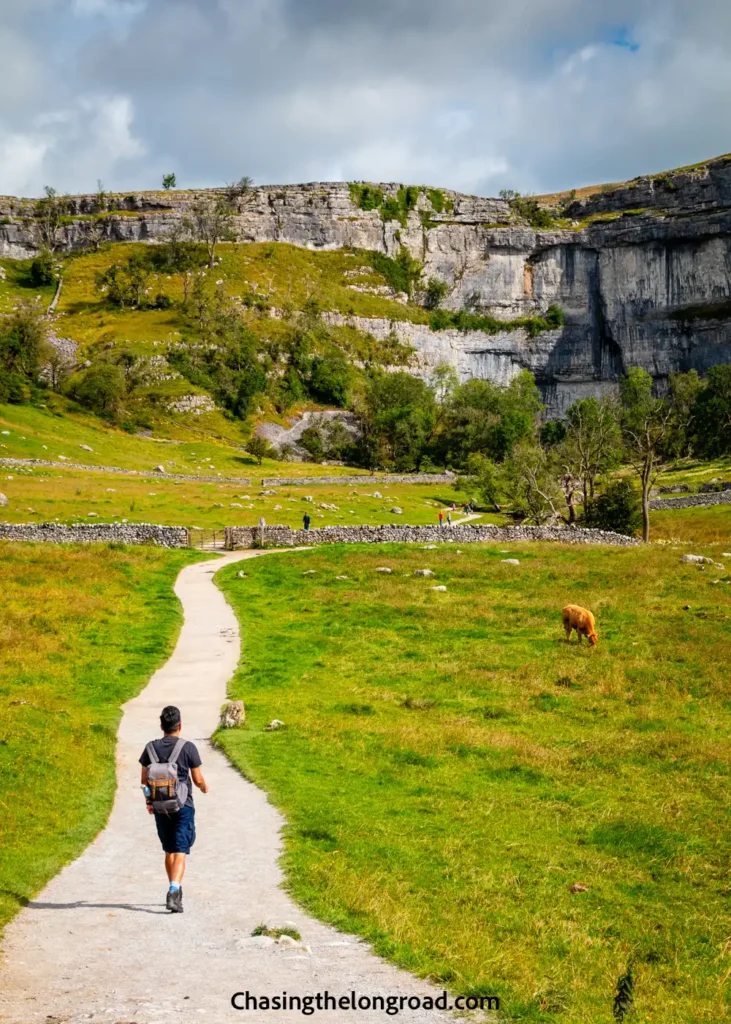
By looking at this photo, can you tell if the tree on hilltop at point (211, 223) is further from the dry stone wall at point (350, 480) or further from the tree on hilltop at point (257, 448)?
the dry stone wall at point (350, 480)

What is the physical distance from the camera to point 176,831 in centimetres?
1100

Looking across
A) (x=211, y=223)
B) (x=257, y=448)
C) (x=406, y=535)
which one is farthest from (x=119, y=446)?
(x=211, y=223)

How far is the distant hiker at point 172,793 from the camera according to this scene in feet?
35.8

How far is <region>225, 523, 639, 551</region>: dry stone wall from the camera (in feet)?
165

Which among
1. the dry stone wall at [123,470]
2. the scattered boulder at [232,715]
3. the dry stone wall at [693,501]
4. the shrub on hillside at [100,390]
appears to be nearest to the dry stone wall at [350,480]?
the dry stone wall at [123,470]

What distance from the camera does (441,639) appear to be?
27469 mm

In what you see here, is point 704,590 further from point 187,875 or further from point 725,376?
point 725,376

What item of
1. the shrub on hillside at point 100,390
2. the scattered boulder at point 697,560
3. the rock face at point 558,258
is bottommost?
the scattered boulder at point 697,560

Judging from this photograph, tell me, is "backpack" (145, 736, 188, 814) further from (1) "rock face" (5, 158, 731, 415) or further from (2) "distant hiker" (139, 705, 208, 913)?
(1) "rock face" (5, 158, 731, 415)

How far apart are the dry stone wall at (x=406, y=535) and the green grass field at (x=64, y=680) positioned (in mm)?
8965

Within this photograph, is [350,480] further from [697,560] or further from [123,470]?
[697,560]

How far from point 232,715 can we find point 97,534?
97.0 feet

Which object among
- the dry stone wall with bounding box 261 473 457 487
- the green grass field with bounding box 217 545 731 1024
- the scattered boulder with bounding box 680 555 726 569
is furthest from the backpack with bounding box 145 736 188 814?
the dry stone wall with bounding box 261 473 457 487

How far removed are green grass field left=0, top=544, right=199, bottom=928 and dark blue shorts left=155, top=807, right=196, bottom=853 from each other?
1728 millimetres
